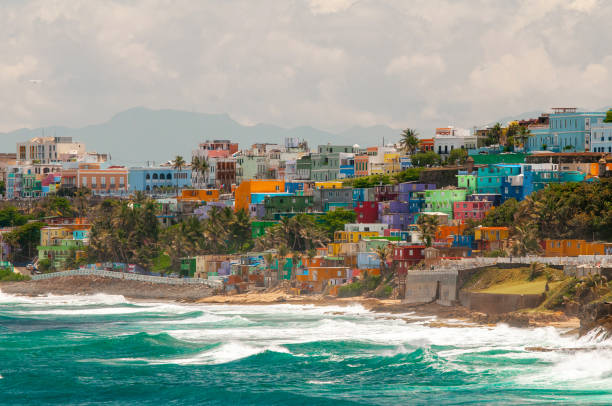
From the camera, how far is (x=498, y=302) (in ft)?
258

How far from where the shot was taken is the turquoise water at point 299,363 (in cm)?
5828

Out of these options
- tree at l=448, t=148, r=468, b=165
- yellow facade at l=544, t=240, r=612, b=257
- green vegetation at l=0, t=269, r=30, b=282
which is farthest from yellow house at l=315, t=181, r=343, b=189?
yellow facade at l=544, t=240, r=612, b=257

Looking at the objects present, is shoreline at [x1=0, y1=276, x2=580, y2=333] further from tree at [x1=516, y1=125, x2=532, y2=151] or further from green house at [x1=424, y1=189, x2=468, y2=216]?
tree at [x1=516, y1=125, x2=532, y2=151]

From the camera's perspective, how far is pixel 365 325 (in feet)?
272

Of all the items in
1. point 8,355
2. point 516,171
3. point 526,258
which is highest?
point 516,171

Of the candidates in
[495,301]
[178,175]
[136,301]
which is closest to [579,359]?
[495,301]

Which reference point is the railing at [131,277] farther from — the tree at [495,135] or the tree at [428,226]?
the tree at [495,135]

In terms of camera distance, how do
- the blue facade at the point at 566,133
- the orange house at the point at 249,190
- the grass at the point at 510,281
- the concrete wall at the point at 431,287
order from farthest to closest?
the orange house at the point at 249,190, the blue facade at the point at 566,133, the concrete wall at the point at 431,287, the grass at the point at 510,281

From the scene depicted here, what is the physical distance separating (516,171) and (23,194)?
103508 millimetres

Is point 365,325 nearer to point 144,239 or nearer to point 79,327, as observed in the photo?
point 79,327

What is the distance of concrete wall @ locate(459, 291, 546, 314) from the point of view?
76719 millimetres

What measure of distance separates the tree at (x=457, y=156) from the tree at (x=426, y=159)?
2.37m

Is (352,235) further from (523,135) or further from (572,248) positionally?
(523,135)

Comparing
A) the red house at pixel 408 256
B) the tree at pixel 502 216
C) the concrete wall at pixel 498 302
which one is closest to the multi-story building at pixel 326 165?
the tree at pixel 502 216
